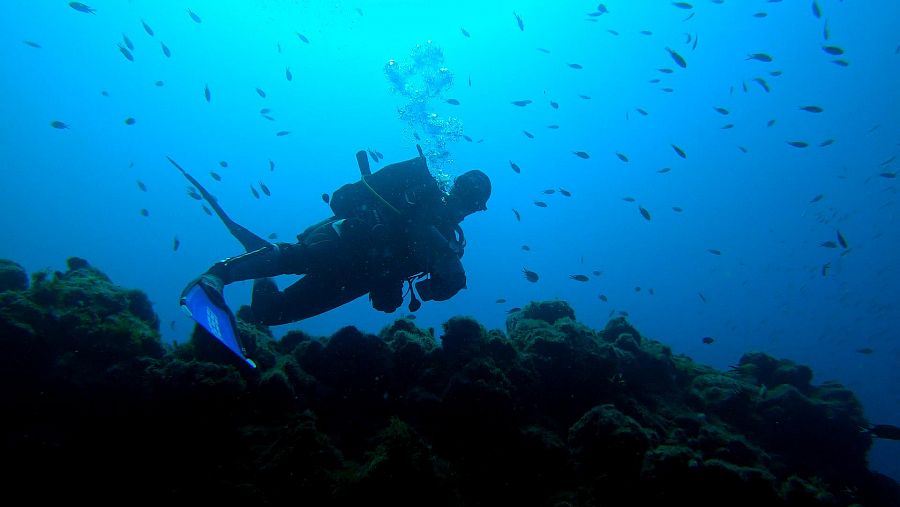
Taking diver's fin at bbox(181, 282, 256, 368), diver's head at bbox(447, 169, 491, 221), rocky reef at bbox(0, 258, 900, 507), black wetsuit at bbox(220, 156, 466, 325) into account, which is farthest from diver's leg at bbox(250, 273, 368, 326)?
diver's head at bbox(447, 169, 491, 221)

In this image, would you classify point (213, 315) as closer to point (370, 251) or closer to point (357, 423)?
point (357, 423)

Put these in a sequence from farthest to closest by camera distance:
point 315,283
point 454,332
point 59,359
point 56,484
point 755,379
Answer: point 755,379 → point 315,283 → point 454,332 → point 59,359 → point 56,484

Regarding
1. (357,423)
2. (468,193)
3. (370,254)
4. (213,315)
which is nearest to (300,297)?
(370,254)

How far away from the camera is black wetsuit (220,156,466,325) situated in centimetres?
541

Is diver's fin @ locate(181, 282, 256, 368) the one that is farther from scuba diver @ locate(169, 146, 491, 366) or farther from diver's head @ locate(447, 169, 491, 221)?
diver's head @ locate(447, 169, 491, 221)

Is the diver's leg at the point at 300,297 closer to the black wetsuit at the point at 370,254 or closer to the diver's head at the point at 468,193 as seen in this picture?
the black wetsuit at the point at 370,254

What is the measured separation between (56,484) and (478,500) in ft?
10.4

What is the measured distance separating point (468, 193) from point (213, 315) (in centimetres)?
381

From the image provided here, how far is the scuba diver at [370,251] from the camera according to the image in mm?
5391

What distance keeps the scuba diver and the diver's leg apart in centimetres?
1

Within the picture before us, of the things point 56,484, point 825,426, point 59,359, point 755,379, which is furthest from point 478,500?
point 755,379

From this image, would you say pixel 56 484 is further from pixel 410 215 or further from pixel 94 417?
pixel 410 215

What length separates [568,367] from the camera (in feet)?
16.0

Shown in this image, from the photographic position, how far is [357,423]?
401cm
